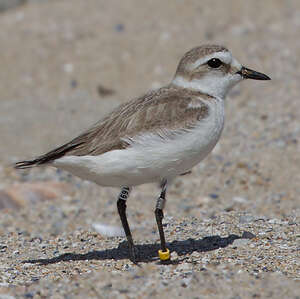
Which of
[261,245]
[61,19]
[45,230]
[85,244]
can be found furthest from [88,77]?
[261,245]

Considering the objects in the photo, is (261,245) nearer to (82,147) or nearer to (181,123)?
(181,123)

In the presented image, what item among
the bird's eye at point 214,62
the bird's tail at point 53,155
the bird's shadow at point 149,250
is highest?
the bird's eye at point 214,62

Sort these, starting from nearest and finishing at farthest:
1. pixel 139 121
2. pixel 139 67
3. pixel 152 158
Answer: pixel 152 158 < pixel 139 121 < pixel 139 67

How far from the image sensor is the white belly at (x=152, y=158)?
189 inches

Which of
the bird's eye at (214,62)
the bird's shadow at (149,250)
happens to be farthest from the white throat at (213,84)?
the bird's shadow at (149,250)

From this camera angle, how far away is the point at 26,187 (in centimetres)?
813

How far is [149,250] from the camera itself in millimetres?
5680

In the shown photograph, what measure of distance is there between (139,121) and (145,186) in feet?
11.1

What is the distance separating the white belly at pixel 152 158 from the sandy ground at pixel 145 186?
Answer: 2.45ft

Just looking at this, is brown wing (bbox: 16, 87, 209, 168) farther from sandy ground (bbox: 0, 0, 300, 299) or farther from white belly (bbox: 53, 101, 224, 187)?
sandy ground (bbox: 0, 0, 300, 299)

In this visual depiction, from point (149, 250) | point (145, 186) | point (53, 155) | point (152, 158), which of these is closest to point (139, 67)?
point (145, 186)

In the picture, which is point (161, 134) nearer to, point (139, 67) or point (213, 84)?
point (213, 84)

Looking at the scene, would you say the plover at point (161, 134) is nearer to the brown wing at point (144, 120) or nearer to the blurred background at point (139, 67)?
the brown wing at point (144, 120)

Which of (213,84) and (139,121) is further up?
(213,84)
